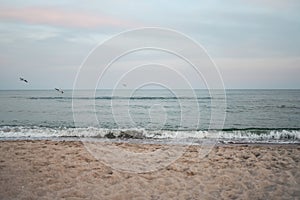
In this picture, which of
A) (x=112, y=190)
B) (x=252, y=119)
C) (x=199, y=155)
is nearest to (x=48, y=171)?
(x=112, y=190)

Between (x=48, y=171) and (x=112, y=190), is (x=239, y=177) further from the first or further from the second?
(x=48, y=171)

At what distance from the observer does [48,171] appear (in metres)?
6.55

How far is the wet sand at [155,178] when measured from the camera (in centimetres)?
525

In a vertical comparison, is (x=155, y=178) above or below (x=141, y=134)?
above

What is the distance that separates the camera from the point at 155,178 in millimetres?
6199

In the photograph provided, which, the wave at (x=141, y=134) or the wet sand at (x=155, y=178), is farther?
the wave at (x=141, y=134)

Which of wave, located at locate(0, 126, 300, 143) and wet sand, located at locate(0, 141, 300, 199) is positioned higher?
wet sand, located at locate(0, 141, 300, 199)

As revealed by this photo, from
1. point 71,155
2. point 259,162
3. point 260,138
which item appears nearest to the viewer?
point 259,162

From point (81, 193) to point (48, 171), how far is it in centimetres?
171

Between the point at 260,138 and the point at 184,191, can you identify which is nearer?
the point at 184,191

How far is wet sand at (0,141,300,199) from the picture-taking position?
17.2ft

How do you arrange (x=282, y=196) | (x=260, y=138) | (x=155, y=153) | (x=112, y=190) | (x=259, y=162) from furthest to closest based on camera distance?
(x=260, y=138), (x=155, y=153), (x=259, y=162), (x=112, y=190), (x=282, y=196)

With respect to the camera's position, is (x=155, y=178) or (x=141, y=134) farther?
(x=141, y=134)

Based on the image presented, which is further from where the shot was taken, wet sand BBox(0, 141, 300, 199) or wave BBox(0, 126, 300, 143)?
wave BBox(0, 126, 300, 143)
